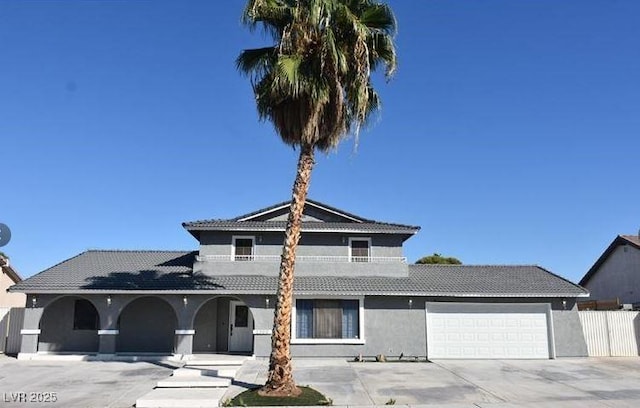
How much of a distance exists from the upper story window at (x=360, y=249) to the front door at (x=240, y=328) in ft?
17.0

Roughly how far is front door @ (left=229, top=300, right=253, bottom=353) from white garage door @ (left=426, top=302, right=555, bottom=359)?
7495 millimetres

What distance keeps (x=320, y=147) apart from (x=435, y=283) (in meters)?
10.7

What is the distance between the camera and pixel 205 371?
17.8m

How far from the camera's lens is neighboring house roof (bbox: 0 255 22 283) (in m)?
31.1

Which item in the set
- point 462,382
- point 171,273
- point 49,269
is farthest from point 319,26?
point 49,269

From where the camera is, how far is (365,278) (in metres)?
23.8

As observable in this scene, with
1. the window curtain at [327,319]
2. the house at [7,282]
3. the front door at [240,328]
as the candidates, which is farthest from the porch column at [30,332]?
the house at [7,282]

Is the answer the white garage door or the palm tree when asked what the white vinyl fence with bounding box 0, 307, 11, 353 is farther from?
the white garage door

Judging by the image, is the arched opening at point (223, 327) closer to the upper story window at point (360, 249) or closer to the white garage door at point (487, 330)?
the upper story window at point (360, 249)

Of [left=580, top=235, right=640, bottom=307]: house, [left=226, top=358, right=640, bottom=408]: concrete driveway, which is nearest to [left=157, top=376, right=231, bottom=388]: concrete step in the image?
[left=226, top=358, right=640, bottom=408]: concrete driveway

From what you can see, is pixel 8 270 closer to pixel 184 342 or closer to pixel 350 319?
pixel 184 342

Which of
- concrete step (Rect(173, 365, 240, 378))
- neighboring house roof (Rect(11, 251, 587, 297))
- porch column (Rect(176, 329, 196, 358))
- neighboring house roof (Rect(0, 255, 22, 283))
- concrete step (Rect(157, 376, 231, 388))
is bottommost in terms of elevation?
concrete step (Rect(157, 376, 231, 388))

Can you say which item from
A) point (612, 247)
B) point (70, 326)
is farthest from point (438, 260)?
point (70, 326)

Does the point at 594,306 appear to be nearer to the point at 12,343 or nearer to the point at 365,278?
the point at 365,278
